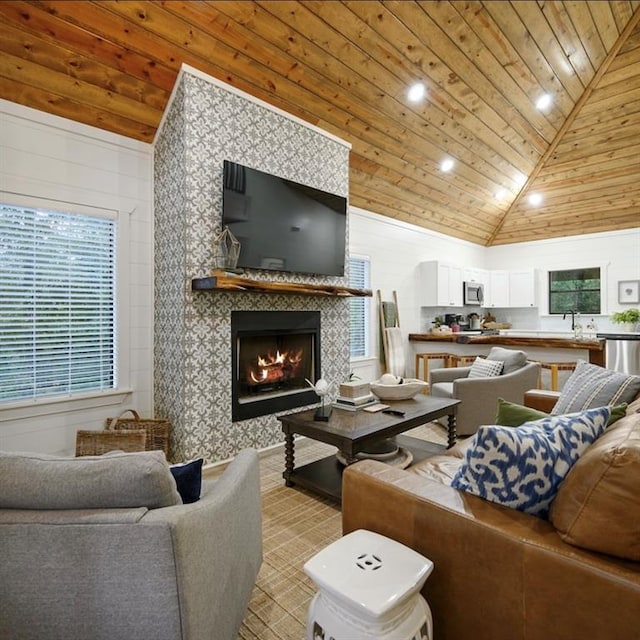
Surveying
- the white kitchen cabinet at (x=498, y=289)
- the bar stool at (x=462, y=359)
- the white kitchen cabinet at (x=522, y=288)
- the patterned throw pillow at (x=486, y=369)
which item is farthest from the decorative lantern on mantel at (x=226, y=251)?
the white kitchen cabinet at (x=522, y=288)

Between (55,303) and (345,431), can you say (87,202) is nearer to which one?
(55,303)

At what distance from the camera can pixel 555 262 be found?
25.4 feet

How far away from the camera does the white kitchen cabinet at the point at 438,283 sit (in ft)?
22.1

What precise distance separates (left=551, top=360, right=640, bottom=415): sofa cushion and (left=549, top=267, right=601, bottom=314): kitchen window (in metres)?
5.81

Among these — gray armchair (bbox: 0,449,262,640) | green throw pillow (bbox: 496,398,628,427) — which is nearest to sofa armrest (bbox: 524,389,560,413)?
green throw pillow (bbox: 496,398,628,427)

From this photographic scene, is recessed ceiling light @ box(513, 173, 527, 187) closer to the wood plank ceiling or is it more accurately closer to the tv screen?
the wood plank ceiling

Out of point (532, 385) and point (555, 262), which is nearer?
point (532, 385)

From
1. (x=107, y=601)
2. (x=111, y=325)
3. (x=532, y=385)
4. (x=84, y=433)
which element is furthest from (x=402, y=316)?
(x=107, y=601)

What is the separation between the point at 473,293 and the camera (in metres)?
7.59

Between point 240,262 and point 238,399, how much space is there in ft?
3.92

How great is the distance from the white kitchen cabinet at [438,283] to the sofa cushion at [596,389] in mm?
4197

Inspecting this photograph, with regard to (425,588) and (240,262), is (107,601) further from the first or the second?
(240,262)

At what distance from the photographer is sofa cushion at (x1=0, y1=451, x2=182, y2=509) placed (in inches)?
44.9

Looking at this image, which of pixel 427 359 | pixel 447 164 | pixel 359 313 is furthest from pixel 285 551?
pixel 447 164
